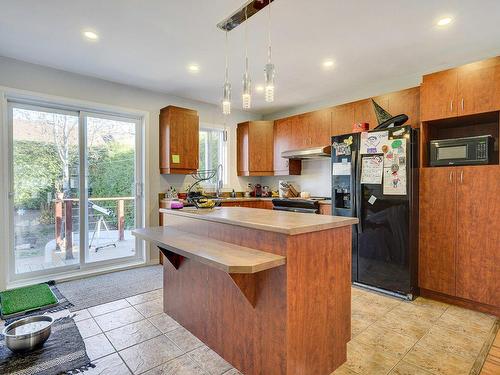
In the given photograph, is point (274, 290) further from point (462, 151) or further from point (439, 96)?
point (439, 96)

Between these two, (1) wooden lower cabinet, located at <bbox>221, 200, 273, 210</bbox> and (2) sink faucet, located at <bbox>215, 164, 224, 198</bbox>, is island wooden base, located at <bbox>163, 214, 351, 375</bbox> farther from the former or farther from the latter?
(2) sink faucet, located at <bbox>215, 164, 224, 198</bbox>

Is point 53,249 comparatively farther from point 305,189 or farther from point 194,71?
point 305,189

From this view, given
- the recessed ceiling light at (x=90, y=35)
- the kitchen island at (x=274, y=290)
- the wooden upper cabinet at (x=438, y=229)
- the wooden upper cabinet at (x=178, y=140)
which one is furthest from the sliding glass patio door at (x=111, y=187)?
the wooden upper cabinet at (x=438, y=229)

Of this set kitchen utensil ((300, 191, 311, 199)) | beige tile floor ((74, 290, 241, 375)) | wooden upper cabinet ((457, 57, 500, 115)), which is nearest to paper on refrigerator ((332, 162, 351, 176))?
kitchen utensil ((300, 191, 311, 199))

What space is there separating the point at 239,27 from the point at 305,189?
10.1 feet

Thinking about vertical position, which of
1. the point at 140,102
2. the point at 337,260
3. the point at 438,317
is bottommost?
the point at 438,317

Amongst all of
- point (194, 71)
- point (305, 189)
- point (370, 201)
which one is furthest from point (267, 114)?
point (370, 201)

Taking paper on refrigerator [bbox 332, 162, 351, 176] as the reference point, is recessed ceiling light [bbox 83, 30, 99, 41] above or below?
above

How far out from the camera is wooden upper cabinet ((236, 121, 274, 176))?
A: 16.9 ft

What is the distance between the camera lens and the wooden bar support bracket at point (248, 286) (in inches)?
64.7

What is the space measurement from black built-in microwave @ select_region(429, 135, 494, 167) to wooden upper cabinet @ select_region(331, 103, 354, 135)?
4.01 ft

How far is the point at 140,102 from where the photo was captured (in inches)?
165

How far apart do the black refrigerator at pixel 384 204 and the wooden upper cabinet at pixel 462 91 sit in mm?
328

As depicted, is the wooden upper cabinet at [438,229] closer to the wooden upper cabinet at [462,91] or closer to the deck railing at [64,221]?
the wooden upper cabinet at [462,91]
